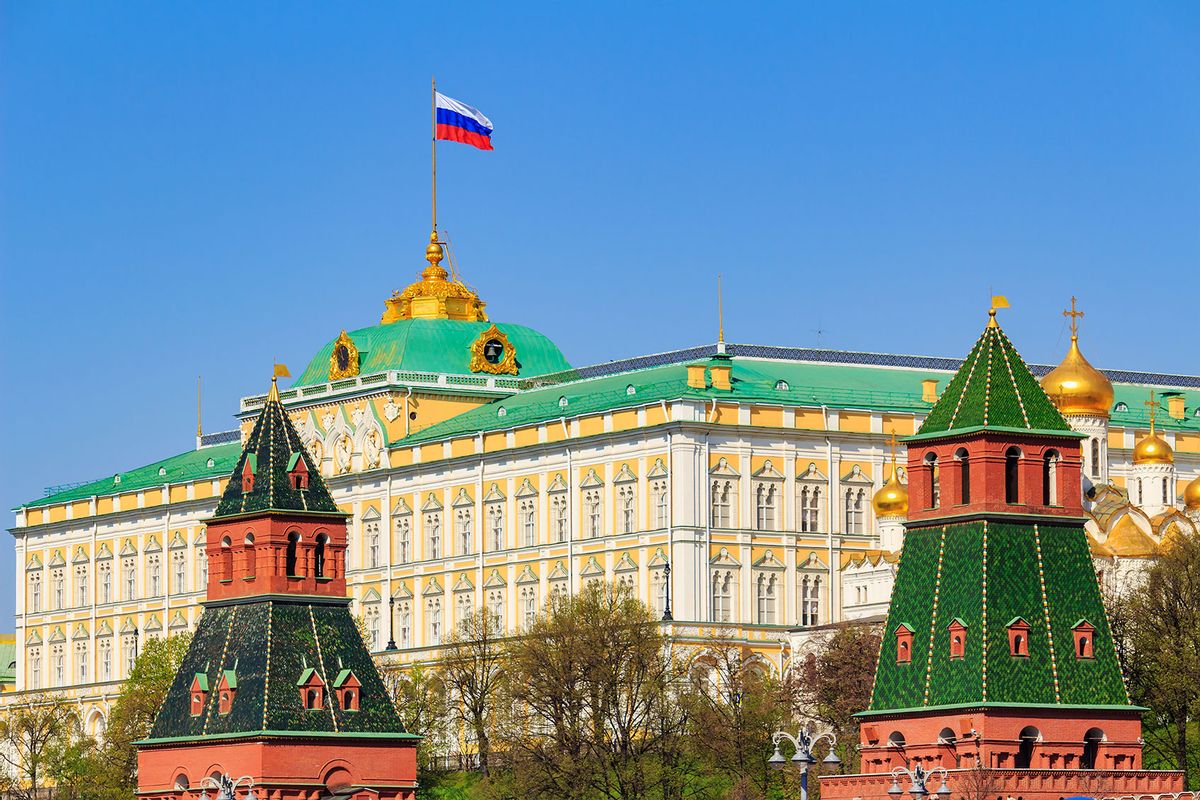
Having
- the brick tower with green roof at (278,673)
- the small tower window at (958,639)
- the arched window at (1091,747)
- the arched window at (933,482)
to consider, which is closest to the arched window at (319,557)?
the brick tower with green roof at (278,673)

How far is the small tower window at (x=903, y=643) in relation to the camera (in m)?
114

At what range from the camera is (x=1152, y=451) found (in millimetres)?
190625

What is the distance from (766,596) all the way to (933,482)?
7190 centimetres

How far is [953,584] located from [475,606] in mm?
86897

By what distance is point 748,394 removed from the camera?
191 meters

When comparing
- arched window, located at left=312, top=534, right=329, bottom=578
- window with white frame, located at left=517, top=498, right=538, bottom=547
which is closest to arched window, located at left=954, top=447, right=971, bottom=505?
arched window, located at left=312, top=534, right=329, bottom=578

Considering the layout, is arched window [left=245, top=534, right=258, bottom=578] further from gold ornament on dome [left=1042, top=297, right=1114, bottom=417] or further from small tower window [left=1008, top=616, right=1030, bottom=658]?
gold ornament on dome [left=1042, top=297, right=1114, bottom=417]

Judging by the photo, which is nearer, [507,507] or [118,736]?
[118,736]

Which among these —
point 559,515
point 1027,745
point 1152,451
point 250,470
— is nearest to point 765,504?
point 559,515

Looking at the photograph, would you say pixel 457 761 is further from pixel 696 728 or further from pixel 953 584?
pixel 953 584

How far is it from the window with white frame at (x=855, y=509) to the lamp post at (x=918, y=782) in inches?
3128

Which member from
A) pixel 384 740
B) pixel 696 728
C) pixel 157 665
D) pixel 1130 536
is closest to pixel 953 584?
pixel 384 740

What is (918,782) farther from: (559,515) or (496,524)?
(496,524)

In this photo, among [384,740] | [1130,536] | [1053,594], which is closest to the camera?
[1053,594]
